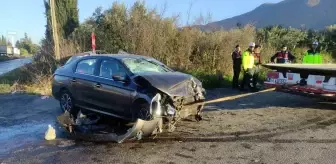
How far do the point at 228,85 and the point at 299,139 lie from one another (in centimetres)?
870

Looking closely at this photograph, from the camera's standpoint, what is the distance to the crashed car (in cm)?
693

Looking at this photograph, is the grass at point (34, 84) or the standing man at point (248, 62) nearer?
the standing man at point (248, 62)

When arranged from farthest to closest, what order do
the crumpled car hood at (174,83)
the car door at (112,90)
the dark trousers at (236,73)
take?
the dark trousers at (236,73), the car door at (112,90), the crumpled car hood at (174,83)

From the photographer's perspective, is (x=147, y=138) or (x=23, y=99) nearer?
(x=147, y=138)

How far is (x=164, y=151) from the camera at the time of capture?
20.4ft

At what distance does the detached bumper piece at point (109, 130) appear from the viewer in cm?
657

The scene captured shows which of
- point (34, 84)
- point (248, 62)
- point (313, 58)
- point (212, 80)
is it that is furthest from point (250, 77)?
point (34, 84)

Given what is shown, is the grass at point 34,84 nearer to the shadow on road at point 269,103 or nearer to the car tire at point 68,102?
the car tire at point 68,102

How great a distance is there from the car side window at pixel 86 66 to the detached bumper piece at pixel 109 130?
1255 millimetres

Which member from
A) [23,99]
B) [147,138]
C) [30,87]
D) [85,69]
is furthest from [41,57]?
[147,138]

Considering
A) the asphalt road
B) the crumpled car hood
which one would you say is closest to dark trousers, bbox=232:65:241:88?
the asphalt road

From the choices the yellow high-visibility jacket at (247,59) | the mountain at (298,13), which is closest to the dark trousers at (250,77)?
the yellow high-visibility jacket at (247,59)

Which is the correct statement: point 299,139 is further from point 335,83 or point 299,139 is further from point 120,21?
point 120,21

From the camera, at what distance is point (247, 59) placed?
13227 millimetres
